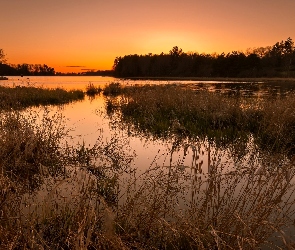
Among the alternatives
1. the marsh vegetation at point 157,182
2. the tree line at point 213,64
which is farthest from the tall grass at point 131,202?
the tree line at point 213,64

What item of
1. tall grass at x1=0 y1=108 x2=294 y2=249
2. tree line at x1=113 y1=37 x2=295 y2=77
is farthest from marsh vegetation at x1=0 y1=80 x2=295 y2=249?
tree line at x1=113 y1=37 x2=295 y2=77

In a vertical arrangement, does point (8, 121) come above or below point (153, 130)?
above

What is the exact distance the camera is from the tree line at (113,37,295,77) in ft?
253

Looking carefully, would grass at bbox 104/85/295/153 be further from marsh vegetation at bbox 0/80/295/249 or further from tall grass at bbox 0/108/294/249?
tall grass at bbox 0/108/294/249

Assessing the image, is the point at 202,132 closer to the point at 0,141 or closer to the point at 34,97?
the point at 0,141

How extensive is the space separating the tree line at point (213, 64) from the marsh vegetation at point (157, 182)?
181ft

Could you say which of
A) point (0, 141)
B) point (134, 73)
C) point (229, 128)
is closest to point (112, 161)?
point (0, 141)

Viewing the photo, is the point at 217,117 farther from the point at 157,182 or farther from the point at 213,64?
the point at 213,64

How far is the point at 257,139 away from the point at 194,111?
4266 millimetres

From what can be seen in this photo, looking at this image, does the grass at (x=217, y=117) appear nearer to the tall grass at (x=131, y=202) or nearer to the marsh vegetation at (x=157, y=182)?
the marsh vegetation at (x=157, y=182)

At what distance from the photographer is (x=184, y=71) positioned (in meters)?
101

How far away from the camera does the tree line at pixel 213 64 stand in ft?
253

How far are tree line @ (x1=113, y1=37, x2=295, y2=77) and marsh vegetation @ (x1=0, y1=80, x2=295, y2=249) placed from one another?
55.3m

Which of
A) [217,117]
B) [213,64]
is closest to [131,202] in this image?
[217,117]
